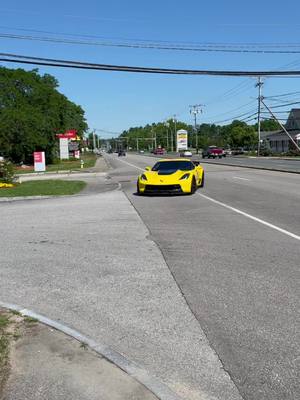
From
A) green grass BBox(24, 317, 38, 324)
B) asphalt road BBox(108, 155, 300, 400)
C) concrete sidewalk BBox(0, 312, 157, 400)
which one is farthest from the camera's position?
green grass BBox(24, 317, 38, 324)

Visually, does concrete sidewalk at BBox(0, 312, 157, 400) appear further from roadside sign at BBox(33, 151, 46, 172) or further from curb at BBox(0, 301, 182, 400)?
roadside sign at BBox(33, 151, 46, 172)

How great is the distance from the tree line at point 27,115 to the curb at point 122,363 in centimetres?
5069

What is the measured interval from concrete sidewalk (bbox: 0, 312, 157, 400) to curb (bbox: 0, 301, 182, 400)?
0.04m

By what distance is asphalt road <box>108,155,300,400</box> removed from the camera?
13.4 ft

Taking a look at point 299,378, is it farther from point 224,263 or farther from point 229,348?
point 224,263

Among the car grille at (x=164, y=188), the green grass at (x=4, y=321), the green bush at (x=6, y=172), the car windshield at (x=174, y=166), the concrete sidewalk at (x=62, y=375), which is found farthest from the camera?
the green bush at (x=6, y=172)

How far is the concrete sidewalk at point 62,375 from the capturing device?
3.60 m

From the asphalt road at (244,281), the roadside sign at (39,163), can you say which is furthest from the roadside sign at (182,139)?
the asphalt road at (244,281)

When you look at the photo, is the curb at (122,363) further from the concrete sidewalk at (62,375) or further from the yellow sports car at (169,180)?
the yellow sports car at (169,180)

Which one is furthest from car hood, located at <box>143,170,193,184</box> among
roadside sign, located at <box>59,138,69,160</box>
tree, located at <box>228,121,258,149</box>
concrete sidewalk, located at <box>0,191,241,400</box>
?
tree, located at <box>228,121,258,149</box>

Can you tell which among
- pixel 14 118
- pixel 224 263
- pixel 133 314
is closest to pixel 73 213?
pixel 224 263

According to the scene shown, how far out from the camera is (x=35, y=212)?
14656 millimetres

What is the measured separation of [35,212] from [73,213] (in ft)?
4.03

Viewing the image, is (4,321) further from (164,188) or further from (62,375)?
(164,188)
